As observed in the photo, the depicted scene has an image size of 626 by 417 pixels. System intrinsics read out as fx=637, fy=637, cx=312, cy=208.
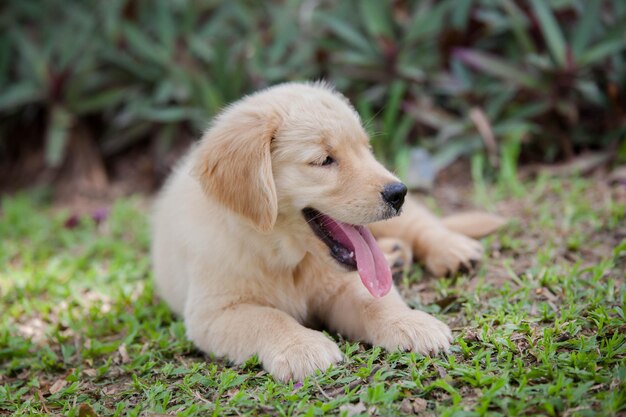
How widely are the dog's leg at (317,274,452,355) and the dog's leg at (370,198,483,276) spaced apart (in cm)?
68

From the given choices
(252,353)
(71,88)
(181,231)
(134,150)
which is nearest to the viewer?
(252,353)

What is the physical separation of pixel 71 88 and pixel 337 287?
4671 millimetres

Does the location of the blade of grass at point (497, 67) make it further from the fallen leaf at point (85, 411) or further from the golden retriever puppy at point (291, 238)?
the fallen leaf at point (85, 411)

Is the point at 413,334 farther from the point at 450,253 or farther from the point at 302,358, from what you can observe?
the point at 450,253

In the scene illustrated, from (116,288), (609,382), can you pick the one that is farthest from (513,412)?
(116,288)

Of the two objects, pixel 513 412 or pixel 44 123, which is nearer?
pixel 513 412

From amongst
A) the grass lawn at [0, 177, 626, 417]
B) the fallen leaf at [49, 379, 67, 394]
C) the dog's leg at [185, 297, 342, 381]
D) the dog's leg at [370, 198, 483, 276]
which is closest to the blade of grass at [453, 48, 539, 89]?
the grass lawn at [0, 177, 626, 417]

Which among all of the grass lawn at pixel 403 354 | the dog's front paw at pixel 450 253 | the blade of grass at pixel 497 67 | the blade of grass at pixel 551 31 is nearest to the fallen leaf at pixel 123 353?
the grass lawn at pixel 403 354

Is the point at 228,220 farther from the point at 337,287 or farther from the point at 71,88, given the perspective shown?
the point at 71,88

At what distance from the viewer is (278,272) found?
127 inches

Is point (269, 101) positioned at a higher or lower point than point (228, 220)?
higher

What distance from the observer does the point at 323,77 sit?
6.54m

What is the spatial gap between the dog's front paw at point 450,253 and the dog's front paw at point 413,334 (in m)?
0.88

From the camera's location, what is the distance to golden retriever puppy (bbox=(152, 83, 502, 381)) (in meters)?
2.88
